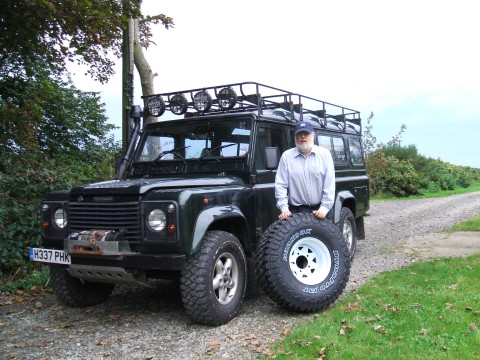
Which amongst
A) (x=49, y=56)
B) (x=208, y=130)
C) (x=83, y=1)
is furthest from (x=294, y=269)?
(x=49, y=56)

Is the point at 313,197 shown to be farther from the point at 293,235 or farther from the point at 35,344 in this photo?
the point at 35,344

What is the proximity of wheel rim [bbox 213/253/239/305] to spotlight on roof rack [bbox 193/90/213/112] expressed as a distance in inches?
80.3

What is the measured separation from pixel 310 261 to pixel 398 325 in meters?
1.20

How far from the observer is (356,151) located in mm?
8891

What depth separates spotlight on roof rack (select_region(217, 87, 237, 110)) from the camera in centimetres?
599

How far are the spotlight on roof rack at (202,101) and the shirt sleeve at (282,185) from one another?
50.5 inches

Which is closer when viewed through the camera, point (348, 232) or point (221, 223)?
point (221, 223)

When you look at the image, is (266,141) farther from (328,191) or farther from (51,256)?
(51,256)

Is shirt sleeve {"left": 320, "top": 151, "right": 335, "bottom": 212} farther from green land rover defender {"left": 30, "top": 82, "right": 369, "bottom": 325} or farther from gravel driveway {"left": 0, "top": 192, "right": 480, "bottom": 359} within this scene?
gravel driveway {"left": 0, "top": 192, "right": 480, "bottom": 359}

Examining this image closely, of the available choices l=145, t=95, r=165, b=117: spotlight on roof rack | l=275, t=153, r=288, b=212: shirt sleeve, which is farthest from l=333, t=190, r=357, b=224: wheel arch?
l=145, t=95, r=165, b=117: spotlight on roof rack

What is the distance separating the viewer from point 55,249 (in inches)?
202

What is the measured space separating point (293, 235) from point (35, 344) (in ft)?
8.83

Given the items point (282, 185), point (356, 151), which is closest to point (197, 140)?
point (282, 185)

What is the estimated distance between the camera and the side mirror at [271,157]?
18.8 feet
